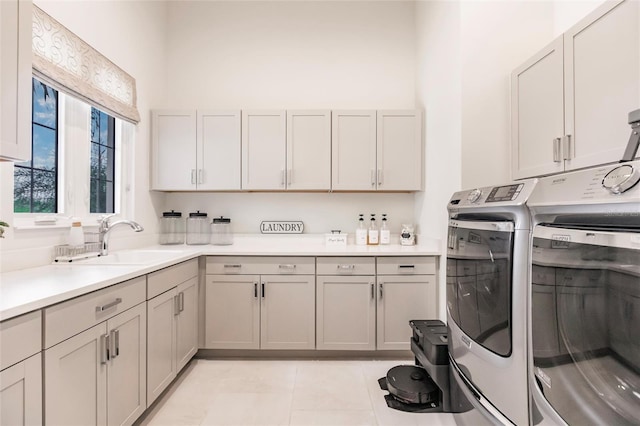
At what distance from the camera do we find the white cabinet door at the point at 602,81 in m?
1.40

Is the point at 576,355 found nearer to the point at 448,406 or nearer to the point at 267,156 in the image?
the point at 448,406

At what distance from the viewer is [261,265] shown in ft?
8.54

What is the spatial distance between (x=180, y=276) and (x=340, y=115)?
1.91 m

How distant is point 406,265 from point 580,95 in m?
1.54

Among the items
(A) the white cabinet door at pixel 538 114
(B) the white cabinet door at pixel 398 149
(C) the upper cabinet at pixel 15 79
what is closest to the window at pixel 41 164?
(C) the upper cabinet at pixel 15 79

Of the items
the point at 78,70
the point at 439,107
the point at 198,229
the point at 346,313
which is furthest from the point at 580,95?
the point at 198,229

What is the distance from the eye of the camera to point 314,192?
3211mm

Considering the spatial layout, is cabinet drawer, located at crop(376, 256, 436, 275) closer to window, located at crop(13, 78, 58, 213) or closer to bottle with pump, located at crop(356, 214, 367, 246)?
bottle with pump, located at crop(356, 214, 367, 246)

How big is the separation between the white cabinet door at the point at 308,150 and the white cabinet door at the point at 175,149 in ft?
2.97

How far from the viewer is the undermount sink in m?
1.99

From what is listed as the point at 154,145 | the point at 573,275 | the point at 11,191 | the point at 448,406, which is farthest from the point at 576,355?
the point at 154,145

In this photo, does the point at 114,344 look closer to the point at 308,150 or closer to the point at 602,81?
the point at 308,150

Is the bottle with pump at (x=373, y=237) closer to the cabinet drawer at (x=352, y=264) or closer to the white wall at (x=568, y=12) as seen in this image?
the cabinet drawer at (x=352, y=264)

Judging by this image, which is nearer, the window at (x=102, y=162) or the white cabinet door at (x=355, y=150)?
the window at (x=102, y=162)
